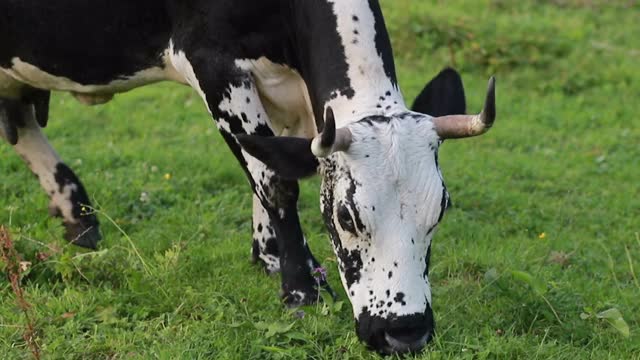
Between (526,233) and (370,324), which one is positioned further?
(526,233)

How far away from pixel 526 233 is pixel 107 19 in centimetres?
278

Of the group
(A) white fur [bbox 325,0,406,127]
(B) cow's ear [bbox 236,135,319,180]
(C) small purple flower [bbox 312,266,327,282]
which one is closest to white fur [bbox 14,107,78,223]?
(C) small purple flower [bbox 312,266,327,282]

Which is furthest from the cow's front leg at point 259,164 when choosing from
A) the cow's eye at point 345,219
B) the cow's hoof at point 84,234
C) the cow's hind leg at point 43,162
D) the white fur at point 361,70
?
the cow's hind leg at point 43,162

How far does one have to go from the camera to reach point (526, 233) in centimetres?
615

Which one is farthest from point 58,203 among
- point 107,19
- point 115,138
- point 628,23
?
point 628,23

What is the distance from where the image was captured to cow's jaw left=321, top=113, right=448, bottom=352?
3.95m

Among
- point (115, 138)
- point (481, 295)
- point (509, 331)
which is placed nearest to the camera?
point (509, 331)

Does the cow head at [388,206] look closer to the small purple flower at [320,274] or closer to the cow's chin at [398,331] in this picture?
the cow's chin at [398,331]

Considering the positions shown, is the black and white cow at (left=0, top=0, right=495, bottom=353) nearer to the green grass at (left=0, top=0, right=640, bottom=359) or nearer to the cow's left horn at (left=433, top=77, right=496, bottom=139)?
the cow's left horn at (left=433, top=77, right=496, bottom=139)

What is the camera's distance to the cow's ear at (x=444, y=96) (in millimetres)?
4602

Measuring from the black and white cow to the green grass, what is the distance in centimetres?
24

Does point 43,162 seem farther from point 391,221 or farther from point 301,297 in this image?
point 391,221

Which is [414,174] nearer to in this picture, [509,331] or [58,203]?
[509,331]

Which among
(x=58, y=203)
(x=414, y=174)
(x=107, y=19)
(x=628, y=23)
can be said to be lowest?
(x=628, y=23)
